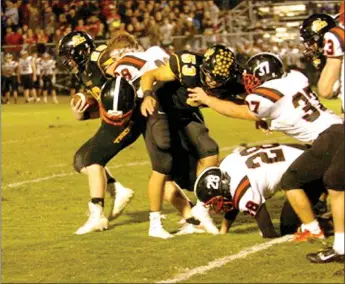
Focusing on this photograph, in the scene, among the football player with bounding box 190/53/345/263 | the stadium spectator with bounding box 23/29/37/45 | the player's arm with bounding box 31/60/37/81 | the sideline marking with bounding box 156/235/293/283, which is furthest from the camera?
the stadium spectator with bounding box 23/29/37/45

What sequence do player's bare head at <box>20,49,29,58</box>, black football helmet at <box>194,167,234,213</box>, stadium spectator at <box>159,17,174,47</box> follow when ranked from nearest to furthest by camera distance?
black football helmet at <box>194,167,234,213</box> → player's bare head at <box>20,49,29,58</box> → stadium spectator at <box>159,17,174,47</box>

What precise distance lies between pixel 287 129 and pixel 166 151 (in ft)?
3.51

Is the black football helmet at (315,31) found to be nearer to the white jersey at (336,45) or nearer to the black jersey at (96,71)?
the white jersey at (336,45)

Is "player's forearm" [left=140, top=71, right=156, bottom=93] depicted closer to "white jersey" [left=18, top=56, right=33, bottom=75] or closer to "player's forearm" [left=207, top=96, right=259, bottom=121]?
"player's forearm" [left=207, top=96, right=259, bottom=121]

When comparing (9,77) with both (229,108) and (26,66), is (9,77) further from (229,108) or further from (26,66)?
(229,108)

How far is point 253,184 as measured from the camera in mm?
6742

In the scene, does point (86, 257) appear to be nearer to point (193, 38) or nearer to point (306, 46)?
point (306, 46)

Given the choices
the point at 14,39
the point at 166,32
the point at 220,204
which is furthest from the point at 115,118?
the point at 166,32

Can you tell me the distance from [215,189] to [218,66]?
0.85 m

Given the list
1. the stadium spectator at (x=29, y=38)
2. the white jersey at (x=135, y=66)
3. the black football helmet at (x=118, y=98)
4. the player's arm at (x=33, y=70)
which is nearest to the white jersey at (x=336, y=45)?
the black football helmet at (x=118, y=98)

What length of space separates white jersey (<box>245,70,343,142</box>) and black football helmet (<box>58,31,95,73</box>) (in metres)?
1.90

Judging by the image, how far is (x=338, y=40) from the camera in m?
5.88

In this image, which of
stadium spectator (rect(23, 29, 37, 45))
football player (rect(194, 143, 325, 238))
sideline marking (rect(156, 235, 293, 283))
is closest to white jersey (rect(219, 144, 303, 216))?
football player (rect(194, 143, 325, 238))

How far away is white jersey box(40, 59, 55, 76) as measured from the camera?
24406 millimetres
